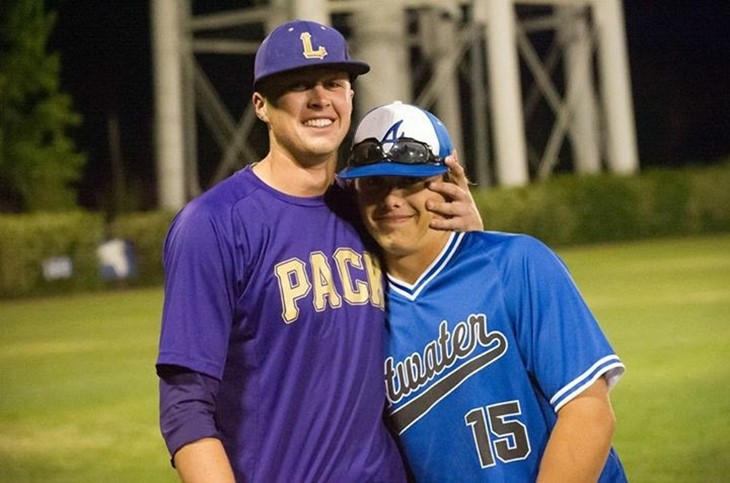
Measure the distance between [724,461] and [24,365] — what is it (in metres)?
8.10

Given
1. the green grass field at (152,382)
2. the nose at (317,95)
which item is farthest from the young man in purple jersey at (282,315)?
the green grass field at (152,382)

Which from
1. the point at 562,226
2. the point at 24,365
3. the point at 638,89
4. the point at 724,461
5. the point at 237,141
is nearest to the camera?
the point at 724,461

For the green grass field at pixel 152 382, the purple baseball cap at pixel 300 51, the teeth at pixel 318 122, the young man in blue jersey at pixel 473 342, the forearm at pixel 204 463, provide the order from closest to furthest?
1. the forearm at pixel 204 463
2. the young man in blue jersey at pixel 473 342
3. the purple baseball cap at pixel 300 51
4. the teeth at pixel 318 122
5. the green grass field at pixel 152 382

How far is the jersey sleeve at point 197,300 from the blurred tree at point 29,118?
2777cm

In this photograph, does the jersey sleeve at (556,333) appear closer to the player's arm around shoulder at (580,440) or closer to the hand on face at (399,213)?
the player's arm around shoulder at (580,440)

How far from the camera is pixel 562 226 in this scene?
28.3 meters

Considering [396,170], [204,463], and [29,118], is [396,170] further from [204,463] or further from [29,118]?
[29,118]

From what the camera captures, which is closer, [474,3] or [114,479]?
[114,479]

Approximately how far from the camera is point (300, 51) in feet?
9.75

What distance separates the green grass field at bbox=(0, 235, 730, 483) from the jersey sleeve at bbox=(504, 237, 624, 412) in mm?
3894

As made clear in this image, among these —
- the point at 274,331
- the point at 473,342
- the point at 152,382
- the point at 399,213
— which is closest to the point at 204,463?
the point at 274,331

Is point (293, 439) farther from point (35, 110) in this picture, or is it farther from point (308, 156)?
point (35, 110)

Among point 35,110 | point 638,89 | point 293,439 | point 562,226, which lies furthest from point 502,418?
point 638,89

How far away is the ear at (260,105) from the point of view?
124 inches
